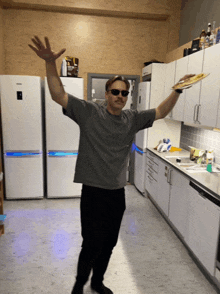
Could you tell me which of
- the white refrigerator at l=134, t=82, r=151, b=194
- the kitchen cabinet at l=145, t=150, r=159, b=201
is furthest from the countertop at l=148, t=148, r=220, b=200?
the white refrigerator at l=134, t=82, r=151, b=194

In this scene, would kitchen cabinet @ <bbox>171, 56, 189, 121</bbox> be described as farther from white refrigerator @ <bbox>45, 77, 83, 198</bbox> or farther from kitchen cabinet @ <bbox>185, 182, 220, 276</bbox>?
white refrigerator @ <bbox>45, 77, 83, 198</bbox>

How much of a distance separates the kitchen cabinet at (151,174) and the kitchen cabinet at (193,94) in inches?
31.7

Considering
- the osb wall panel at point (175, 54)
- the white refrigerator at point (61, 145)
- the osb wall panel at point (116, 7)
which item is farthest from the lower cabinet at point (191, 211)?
the osb wall panel at point (116, 7)

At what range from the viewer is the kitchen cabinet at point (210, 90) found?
2391mm

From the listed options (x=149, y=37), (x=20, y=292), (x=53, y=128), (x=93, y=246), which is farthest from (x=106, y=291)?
(x=149, y=37)

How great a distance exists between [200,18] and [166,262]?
331 cm

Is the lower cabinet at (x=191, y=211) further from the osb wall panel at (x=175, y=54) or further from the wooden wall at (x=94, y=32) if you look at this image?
the wooden wall at (x=94, y=32)

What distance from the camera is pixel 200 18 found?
137 inches

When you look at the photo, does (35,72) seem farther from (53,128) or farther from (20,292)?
(20,292)

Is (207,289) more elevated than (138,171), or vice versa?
(138,171)

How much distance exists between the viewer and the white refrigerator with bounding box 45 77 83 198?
3.67m

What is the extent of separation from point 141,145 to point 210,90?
177 centimetres

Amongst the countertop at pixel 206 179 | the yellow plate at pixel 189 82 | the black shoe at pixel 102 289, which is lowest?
the black shoe at pixel 102 289

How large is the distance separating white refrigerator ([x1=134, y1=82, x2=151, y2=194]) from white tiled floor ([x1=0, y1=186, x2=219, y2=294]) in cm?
74
